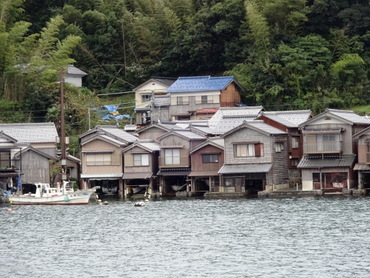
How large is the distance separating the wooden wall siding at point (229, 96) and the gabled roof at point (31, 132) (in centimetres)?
1366

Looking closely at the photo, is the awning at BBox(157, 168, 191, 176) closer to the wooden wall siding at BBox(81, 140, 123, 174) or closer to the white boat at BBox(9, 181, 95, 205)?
the wooden wall siding at BBox(81, 140, 123, 174)

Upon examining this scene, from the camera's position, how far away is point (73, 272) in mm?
34438

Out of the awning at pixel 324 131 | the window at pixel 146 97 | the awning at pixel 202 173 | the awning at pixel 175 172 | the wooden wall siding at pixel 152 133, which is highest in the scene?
the window at pixel 146 97

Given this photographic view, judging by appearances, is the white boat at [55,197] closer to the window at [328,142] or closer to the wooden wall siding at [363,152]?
the window at [328,142]

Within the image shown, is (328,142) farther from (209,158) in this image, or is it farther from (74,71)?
(74,71)

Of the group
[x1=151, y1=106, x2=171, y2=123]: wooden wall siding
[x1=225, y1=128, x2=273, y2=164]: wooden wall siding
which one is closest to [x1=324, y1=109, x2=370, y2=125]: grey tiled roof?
[x1=225, y1=128, x2=273, y2=164]: wooden wall siding

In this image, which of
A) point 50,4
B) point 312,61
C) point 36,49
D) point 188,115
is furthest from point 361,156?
point 50,4

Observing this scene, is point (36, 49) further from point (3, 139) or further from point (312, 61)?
point (312, 61)

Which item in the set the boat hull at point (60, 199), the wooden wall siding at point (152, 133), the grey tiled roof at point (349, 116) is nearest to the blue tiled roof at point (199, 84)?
the wooden wall siding at point (152, 133)

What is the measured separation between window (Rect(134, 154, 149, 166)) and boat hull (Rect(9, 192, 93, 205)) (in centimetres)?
616

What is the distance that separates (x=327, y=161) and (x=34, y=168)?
20385mm

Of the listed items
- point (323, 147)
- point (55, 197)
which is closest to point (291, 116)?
point (323, 147)

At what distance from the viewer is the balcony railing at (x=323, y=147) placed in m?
60.5

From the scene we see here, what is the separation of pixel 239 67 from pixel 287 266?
46.1 m
